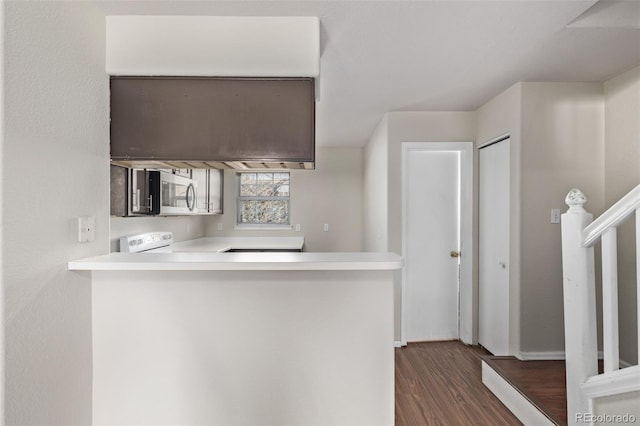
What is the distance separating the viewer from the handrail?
147cm

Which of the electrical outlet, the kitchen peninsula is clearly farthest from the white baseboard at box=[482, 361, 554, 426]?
the electrical outlet

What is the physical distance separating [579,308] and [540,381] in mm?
892

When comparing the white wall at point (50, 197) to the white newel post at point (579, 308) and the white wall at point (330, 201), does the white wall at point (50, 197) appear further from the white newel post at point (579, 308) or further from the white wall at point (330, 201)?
the white wall at point (330, 201)

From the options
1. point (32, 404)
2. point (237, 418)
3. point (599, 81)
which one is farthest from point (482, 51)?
point (32, 404)

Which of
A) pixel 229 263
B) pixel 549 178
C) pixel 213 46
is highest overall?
pixel 213 46

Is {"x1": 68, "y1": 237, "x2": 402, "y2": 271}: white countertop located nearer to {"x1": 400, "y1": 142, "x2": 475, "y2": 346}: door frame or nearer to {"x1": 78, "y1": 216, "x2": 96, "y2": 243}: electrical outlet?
{"x1": 78, "y1": 216, "x2": 96, "y2": 243}: electrical outlet

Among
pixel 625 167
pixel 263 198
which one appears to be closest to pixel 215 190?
pixel 263 198

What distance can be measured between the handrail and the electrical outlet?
7.94 feet

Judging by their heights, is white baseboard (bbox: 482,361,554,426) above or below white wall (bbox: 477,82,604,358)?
below

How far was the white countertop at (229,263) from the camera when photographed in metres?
1.46

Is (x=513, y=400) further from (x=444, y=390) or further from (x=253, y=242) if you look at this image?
(x=253, y=242)

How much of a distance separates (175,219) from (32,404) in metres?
2.60

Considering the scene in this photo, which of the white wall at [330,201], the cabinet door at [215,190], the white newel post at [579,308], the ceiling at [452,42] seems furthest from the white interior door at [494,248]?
the cabinet door at [215,190]

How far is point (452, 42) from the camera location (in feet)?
6.54
